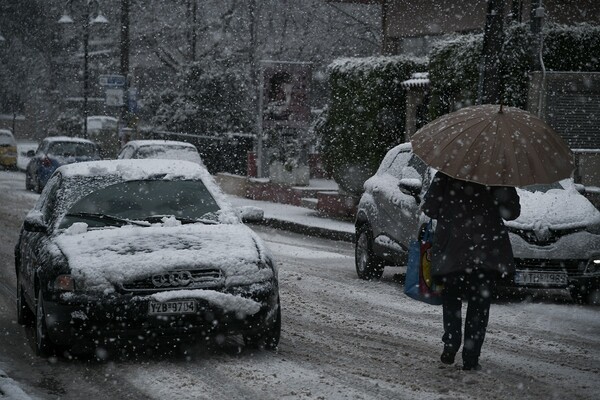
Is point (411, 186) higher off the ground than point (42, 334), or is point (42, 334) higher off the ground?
point (411, 186)

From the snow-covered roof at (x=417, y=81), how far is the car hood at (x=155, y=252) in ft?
43.3

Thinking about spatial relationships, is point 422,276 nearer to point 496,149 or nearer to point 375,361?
point 375,361

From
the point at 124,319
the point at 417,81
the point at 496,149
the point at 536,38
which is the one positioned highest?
the point at 536,38

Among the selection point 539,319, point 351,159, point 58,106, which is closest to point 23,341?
point 539,319

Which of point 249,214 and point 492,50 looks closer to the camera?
point 249,214

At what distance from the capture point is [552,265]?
461 inches

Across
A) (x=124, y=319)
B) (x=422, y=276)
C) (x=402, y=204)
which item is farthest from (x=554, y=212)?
(x=124, y=319)

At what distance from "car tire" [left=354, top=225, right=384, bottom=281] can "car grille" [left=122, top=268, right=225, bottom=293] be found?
18.8 ft

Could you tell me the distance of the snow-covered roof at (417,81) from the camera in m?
21.8

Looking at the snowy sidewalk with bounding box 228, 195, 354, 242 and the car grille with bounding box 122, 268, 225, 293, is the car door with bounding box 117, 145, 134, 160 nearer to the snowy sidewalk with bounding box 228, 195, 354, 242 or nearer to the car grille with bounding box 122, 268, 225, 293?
the snowy sidewalk with bounding box 228, 195, 354, 242

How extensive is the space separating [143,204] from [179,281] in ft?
4.60

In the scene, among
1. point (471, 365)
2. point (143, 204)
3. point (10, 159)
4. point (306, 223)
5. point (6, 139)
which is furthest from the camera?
point (10, 159)

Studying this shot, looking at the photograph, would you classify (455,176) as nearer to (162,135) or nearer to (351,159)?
(351,159)

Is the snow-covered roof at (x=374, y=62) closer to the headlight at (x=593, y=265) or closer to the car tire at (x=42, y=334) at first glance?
the headlight at (x=593, y=265)
